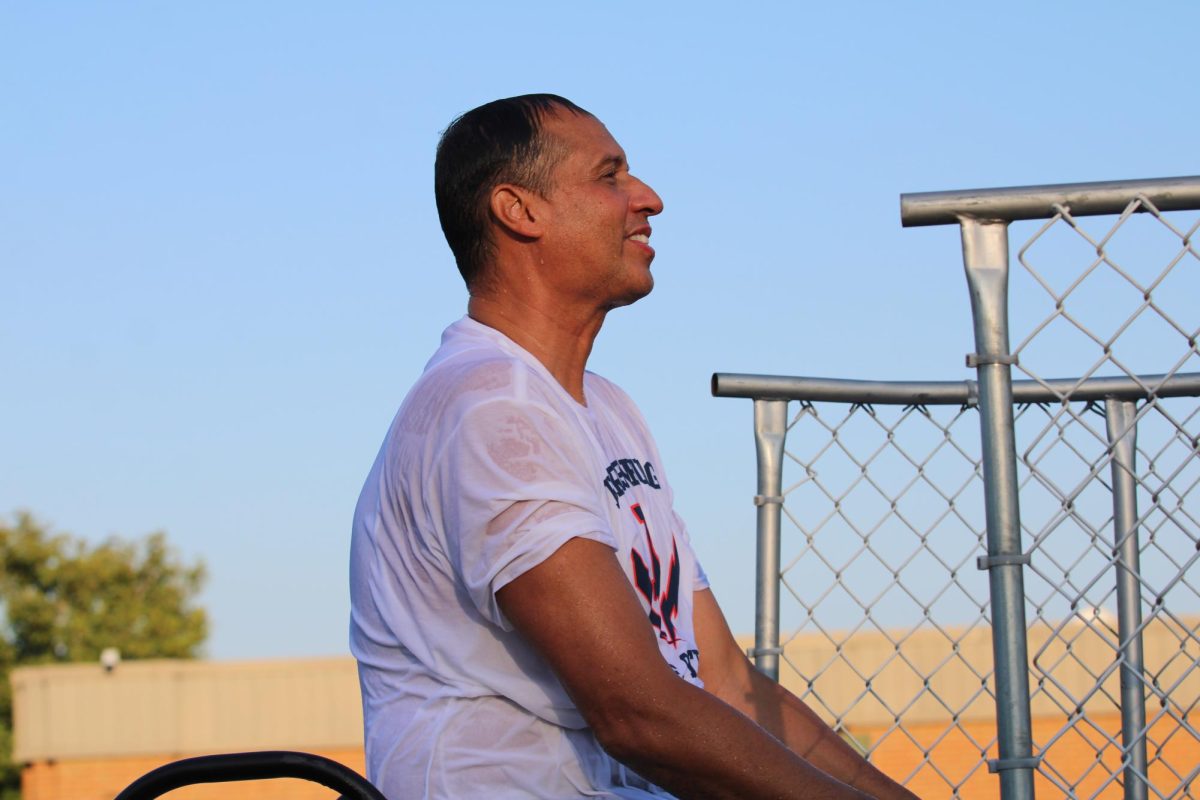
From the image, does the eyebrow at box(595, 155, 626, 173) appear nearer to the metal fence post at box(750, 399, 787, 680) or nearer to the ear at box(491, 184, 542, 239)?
the ear at box(491, 184, 542, 239)

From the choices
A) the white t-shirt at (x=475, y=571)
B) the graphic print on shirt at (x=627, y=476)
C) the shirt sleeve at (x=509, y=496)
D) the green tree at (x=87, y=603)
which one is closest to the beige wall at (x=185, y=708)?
the green tree at (x=87, y=603)

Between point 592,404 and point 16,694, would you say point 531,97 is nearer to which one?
point 592,404

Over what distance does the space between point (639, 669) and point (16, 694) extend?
82.5 ft

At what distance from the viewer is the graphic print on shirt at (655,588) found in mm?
2492

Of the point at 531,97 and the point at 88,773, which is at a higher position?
the point at 531,97

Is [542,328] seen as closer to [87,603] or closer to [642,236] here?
[642,236]

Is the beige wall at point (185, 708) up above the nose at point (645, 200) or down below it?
below

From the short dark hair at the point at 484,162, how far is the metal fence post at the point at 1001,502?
76cm

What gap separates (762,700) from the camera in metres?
2.93

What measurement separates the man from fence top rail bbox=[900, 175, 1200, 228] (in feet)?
1.89

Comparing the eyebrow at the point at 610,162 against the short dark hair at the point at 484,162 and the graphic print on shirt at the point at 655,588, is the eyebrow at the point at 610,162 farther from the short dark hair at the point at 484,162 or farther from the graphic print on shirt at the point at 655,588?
the graphic print on shirt at the point at 655,588

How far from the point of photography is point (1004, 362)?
2.29 m

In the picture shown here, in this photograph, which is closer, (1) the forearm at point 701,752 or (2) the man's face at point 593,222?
(1) the forearm at point 701,752

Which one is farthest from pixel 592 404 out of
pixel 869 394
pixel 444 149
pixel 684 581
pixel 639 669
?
pixel 869 394
